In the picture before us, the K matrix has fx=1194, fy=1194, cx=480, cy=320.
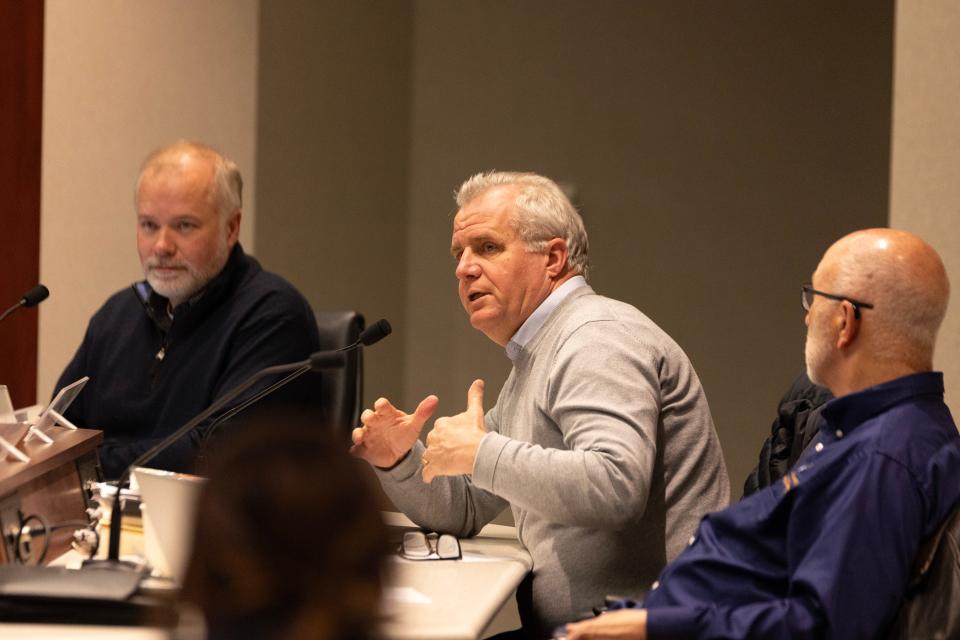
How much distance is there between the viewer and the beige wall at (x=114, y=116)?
13.5 feet

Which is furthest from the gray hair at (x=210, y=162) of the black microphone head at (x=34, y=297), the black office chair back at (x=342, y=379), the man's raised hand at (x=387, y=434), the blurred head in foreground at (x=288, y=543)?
the blurred head in foreground at (x=288, y=543)

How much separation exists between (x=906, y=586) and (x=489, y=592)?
0.62 metres

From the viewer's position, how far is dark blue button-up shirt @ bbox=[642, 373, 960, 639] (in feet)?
5.21

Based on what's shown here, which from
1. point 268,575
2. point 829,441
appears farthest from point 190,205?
point 268,575

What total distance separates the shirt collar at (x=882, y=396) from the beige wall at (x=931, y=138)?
3.52 ft

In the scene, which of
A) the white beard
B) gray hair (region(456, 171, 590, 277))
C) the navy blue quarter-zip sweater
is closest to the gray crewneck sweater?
gray hair (region(456, 171, 590, 277))

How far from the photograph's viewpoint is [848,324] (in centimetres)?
177

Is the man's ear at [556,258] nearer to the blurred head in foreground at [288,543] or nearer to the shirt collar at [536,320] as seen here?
the shirt collar at [536,320]

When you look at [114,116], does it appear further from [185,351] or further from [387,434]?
[387,434]

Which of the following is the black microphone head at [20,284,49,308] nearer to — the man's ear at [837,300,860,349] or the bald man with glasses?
the bald man with glasses

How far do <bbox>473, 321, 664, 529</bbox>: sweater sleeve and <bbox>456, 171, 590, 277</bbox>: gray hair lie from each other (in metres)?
0.30

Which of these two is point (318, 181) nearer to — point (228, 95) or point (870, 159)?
point (228, 95)

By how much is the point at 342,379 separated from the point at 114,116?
1683 millimetres

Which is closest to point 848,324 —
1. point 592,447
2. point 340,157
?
point 592,447
